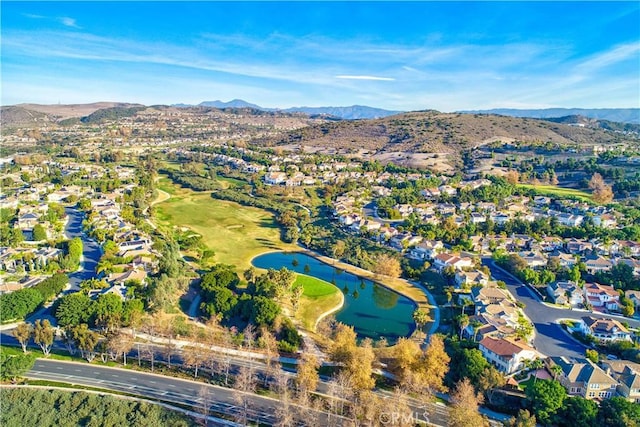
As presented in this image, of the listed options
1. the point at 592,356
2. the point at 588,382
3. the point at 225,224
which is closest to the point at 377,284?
the point at 592,356

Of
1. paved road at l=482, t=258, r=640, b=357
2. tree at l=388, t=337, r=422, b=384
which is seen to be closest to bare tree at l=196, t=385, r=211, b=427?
tree at l=388, t=337, r=422, b=384

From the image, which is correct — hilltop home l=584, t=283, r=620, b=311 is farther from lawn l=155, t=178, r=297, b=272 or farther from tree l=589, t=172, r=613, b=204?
tree l=589, t=172, r=613, b=204

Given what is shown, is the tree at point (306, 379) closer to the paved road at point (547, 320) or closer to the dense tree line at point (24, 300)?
the paved road at point (547, 320)

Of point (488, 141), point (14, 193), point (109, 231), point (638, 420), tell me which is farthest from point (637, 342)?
point (488, 141)

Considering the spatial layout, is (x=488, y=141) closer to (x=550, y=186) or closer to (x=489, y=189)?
(x=550, y=186)

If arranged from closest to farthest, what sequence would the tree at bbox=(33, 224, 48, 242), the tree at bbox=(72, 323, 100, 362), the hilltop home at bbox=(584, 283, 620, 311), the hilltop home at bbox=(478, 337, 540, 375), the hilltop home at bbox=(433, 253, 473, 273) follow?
the tree at bbox=(72, 323, 100, 362)
the hilltop home at bbox=(478, 337, 540, 375)
the hilltop home at bbox=(584, 283, 620, 311)
the hilltop home at bbox=(433, 253, 473, 273)
the tree at bbox=(33, 224, 48, 242)

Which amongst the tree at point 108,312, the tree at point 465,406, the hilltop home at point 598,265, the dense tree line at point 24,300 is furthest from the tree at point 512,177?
the dense tree line at point 24,300

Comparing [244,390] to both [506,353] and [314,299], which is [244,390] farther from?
[506,353]
